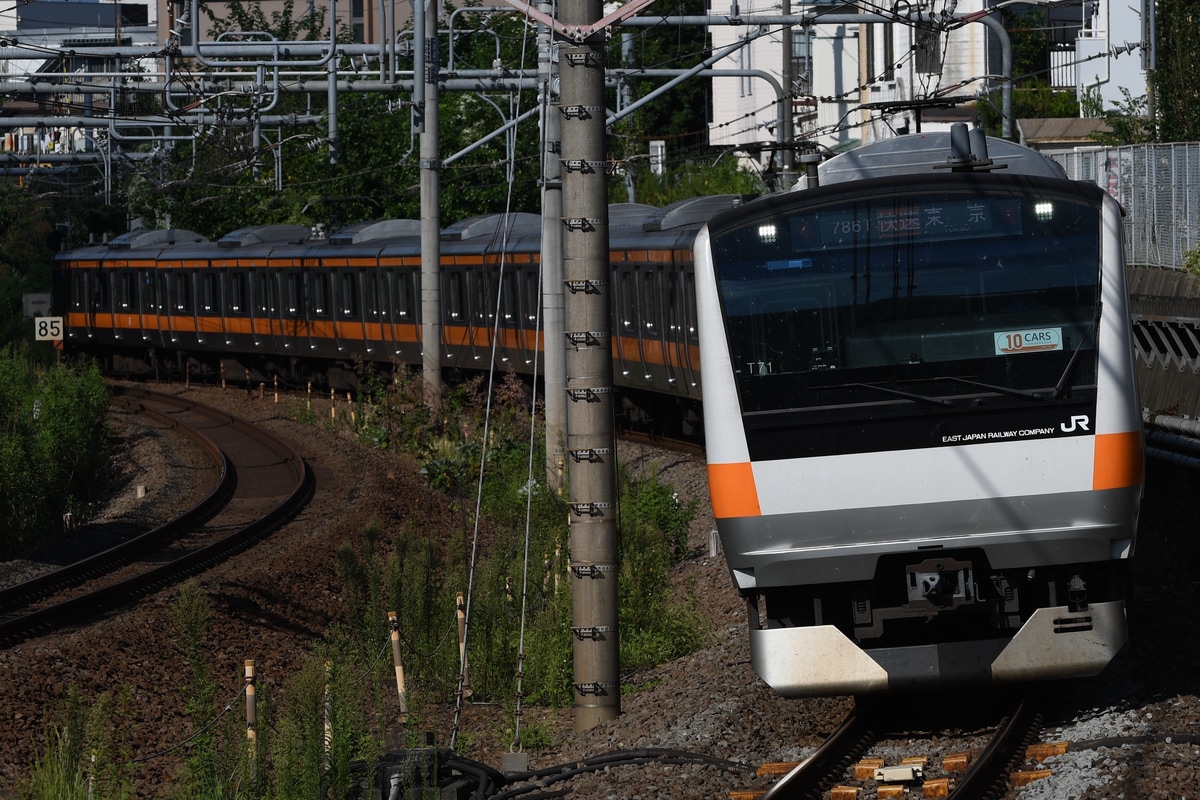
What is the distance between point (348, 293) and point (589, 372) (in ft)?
72.4

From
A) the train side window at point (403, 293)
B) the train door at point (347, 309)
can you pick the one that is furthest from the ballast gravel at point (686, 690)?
the train door at point (347, 309)

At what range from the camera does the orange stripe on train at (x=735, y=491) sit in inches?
331

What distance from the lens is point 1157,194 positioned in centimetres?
2138

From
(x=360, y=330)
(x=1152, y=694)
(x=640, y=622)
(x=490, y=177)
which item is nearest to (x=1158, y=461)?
(x=640, y=622)

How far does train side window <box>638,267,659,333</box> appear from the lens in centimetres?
2084

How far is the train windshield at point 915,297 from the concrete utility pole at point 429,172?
46.7ft

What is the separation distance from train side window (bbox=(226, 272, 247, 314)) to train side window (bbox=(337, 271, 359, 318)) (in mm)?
3982

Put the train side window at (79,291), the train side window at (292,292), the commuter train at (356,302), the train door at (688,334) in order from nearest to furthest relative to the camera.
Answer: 1. the train door at (688,334)
2. the commuter train at (356,302)
3. the train side window at (292,292)
4. the train side window at (79,291)

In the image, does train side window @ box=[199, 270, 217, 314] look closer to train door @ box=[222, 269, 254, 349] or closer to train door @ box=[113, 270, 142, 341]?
train door @ box=[222, 269, 254, 349]

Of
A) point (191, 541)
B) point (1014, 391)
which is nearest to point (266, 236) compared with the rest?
point (191, 541)

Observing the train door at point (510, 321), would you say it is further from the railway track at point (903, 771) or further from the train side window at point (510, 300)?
the railway track at point (903, 771)

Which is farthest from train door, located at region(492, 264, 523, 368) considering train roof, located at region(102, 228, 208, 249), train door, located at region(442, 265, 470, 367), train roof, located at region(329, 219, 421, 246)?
train roof, located at region(102, 228, 208, 249)

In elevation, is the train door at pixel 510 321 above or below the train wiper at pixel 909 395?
below

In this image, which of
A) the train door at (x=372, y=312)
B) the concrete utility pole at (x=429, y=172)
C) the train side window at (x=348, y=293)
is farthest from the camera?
the train side window at (x=348, y=293)
